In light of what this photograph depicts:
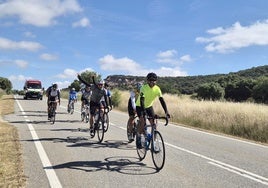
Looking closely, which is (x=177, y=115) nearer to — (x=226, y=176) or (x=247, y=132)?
(x=247, y=132)

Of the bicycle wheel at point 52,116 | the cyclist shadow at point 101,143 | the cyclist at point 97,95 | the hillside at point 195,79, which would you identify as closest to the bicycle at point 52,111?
the bicycle wheel at point 52,116

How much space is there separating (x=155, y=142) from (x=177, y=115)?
53.9 ft

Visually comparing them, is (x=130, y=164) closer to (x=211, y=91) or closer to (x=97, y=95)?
(x=97, y=95)

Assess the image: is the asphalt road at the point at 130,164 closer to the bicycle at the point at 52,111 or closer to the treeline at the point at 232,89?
the bicycle at the point at 52,111

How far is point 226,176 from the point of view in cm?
834

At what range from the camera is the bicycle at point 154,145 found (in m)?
8.88

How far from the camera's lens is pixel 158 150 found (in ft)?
29.7

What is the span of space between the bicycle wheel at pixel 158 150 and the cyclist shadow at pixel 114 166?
0.60 ft

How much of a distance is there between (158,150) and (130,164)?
0.76 meters

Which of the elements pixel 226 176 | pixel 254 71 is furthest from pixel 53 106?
pixel 254 71

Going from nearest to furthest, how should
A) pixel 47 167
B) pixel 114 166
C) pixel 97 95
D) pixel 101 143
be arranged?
pixel 47 167 → pixel 114 166 → pixel 101 143 → pixel 97 95

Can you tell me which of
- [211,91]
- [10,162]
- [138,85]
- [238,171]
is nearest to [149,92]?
[138,85]

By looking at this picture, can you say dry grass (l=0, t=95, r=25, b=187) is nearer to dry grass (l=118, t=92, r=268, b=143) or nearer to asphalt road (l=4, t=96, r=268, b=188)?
asphalt road (l=4, t=96, r=268, b=188)

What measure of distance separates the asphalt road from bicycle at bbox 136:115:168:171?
17 cm
